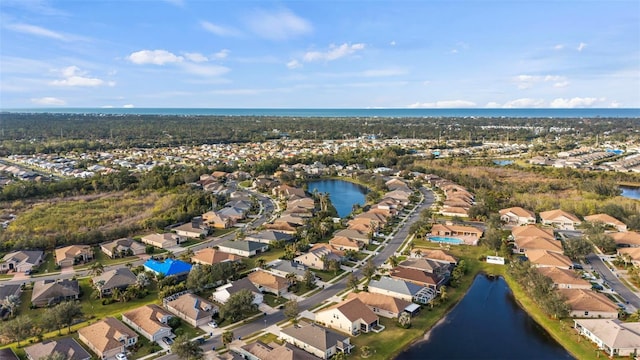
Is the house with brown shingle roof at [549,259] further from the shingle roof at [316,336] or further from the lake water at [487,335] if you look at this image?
the shingle roof at [316,336]

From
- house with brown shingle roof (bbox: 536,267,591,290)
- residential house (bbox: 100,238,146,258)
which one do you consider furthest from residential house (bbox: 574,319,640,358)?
residential house (bbox: 100,238,146,258)

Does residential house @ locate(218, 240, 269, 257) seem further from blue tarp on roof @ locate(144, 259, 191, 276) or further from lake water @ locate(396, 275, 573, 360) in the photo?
lake water @ locate(396, 275, 573, 360)

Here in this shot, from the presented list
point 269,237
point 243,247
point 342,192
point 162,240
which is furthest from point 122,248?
point 342,192

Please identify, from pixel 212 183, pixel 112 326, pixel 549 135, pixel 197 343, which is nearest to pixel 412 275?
pixel 197 343

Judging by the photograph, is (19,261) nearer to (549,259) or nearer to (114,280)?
(114,280)

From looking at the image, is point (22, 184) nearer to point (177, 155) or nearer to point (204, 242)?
point (204, 242)
